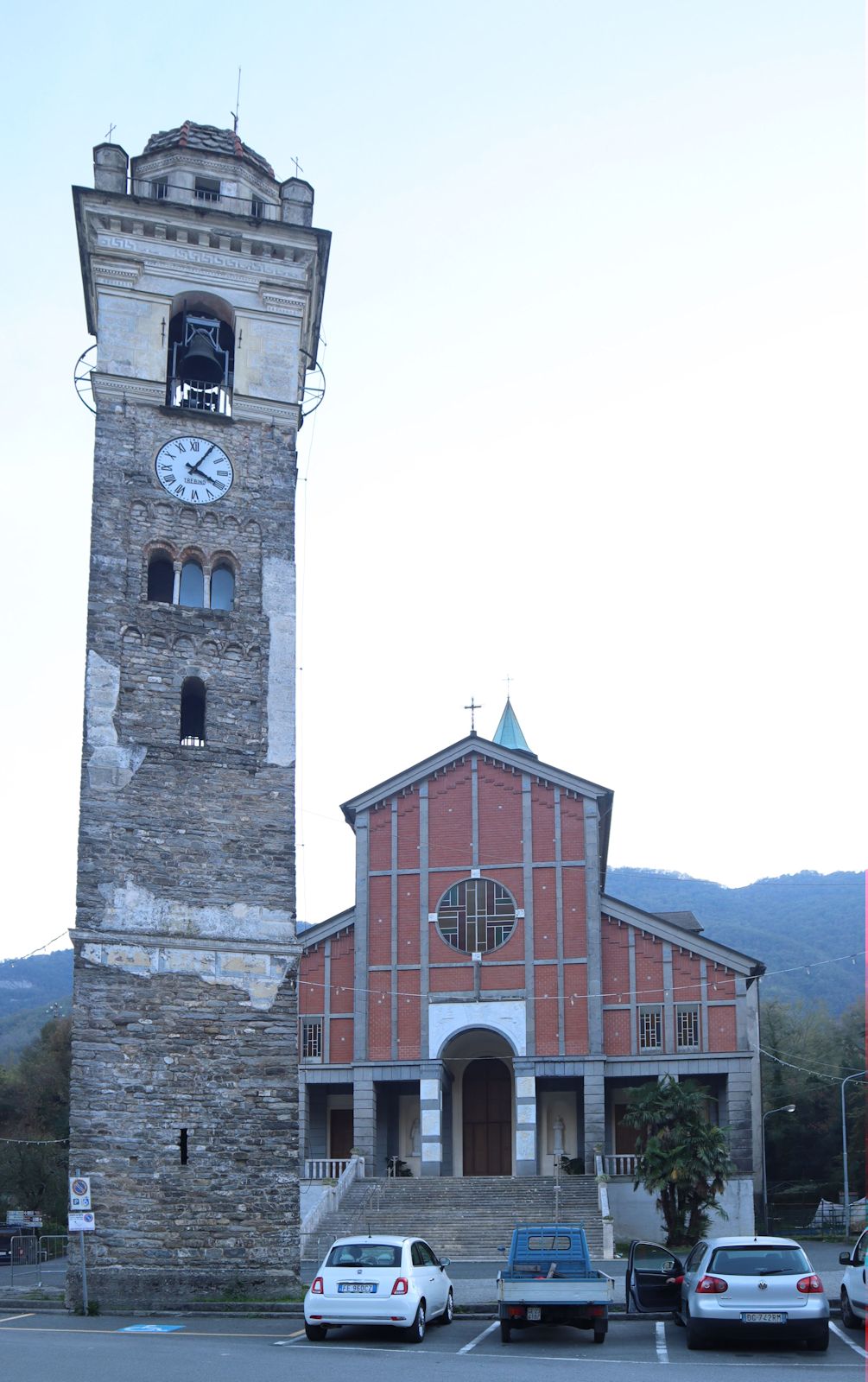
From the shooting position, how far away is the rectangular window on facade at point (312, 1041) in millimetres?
45125

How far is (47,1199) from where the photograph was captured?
52.9 meters

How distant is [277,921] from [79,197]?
47.3 ft

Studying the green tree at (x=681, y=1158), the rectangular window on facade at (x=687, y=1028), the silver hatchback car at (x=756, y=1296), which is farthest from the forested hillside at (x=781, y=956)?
the silver hatchback car at (x=756, y=1296)

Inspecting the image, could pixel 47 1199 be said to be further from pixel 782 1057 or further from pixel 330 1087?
pixel 782 1057

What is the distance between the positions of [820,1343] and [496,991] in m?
28.3

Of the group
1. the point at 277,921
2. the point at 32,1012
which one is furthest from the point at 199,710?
the point at 32,1012

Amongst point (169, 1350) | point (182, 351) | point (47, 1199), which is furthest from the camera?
point (47, 1199)

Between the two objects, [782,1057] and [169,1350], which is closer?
[169,1350]

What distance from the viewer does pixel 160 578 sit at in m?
27.0

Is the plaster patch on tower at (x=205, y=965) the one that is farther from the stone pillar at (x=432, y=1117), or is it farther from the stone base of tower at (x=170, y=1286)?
the stone pillar at (x=432, y=1117)

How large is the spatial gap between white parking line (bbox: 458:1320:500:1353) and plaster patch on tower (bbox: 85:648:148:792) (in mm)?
10524

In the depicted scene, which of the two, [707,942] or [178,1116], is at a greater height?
[707,942]

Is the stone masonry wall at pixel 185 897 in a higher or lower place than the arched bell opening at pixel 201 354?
lower

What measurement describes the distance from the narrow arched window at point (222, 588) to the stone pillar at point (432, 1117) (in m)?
21.5
